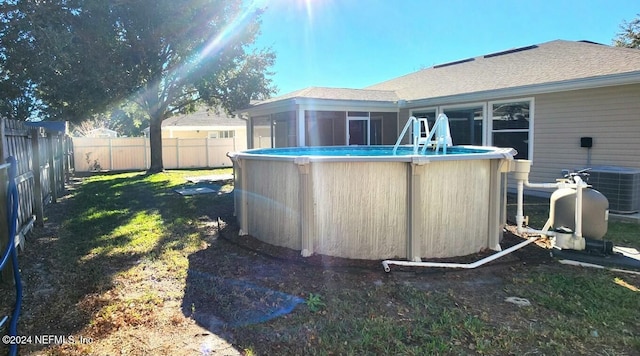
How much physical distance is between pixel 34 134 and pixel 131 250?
3.52 m

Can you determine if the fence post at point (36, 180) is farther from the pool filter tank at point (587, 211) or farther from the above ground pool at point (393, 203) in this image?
the pool filter tank at point (587, 211)

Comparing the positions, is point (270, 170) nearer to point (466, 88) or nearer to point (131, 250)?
point (131, 250)

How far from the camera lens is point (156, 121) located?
17.2m

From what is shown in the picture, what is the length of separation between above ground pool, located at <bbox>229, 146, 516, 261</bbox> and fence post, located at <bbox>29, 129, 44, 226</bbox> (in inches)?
179

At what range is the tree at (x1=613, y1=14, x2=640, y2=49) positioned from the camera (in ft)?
69.6

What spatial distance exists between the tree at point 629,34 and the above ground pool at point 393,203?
923 inches

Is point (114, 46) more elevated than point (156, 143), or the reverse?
point (114, 46)

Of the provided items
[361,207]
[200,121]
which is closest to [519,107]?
[361,207]

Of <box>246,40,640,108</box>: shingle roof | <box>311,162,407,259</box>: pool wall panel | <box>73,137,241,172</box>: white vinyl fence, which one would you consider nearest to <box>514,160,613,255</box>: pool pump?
<box>311,162,407,259</box>: pool wall panel

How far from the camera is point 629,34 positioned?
854 inches

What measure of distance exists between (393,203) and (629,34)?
83.3ft

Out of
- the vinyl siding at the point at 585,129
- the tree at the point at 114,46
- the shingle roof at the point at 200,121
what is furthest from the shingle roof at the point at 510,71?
the shingle roof at the point at 200,121

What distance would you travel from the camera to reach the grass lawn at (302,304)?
2736 millimetres

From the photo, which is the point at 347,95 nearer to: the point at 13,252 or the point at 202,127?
the point at 13,252
